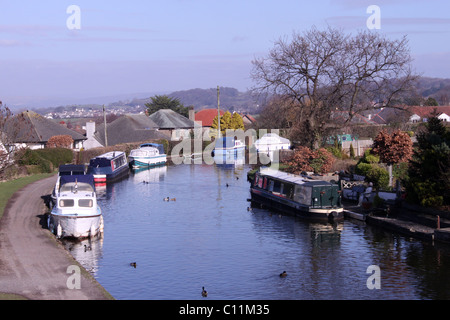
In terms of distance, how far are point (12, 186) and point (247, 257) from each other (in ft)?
95.0

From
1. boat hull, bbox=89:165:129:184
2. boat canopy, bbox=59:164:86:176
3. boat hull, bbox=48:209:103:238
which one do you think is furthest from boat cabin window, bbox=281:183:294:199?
boat hull, bbox=89:165:129:184

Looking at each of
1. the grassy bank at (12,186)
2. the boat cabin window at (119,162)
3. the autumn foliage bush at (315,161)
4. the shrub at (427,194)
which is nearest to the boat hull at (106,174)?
the boat cabin window at (119,162)

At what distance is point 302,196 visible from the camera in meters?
40.5

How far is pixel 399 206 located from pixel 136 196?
23.7 meters

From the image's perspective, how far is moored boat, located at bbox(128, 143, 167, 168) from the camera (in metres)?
75.6

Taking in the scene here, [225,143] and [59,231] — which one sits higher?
[225,143]

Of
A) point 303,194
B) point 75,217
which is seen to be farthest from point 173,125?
point 75,217

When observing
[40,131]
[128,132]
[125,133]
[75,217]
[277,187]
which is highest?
[40,131]

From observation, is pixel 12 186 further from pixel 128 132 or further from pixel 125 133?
pixel 128 132

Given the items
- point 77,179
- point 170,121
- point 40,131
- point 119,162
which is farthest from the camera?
point 170,121

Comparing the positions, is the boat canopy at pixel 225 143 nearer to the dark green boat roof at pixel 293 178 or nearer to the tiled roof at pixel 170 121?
the tiled roof at pixel 170 121

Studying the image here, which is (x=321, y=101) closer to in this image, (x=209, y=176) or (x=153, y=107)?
(x=209, y=176)

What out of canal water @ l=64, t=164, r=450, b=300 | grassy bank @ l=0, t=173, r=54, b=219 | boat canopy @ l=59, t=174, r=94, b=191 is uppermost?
boat canopy @ l=59, t=174, r=94, b=191

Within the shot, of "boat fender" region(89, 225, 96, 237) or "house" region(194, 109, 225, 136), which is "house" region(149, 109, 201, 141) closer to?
"house" region(194, 109, 225, 136)
